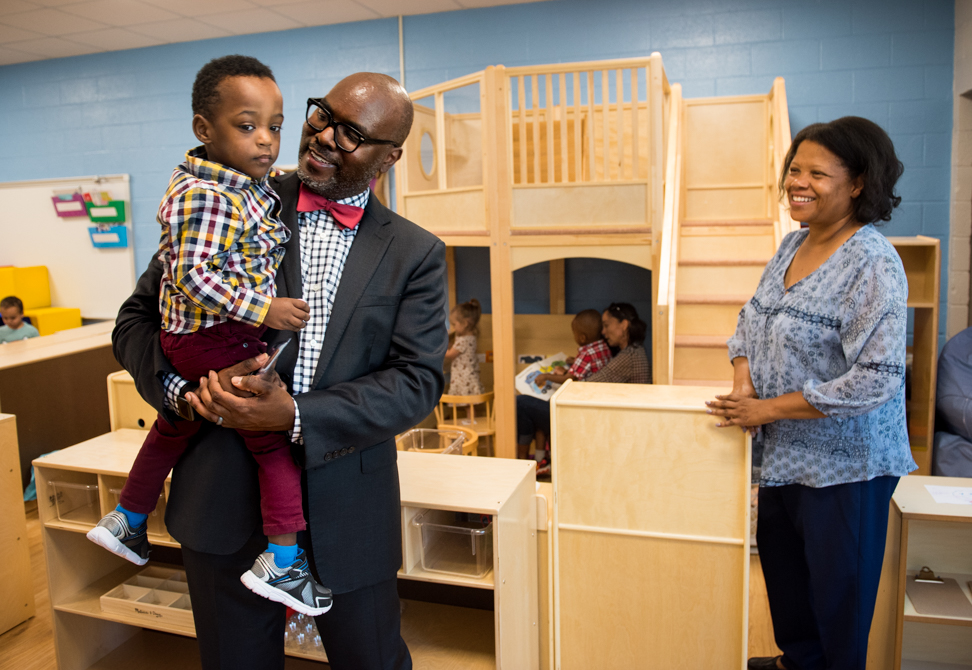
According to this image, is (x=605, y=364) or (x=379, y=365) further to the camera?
(x=605, y=364)

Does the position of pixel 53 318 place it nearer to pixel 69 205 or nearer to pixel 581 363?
pixel 69 205

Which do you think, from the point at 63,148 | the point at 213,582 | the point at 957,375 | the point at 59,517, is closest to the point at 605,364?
the point at 957,375

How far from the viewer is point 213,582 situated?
4.53 feet

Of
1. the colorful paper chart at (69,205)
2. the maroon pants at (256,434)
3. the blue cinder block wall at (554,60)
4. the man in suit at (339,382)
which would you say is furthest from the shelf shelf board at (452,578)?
the colorful paper chart at (69,205)

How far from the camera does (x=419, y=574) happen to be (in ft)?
6.24

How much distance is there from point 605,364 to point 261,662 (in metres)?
3.35

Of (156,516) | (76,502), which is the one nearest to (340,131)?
(156,516)

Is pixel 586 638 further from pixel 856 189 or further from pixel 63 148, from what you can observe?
pixel 63 148

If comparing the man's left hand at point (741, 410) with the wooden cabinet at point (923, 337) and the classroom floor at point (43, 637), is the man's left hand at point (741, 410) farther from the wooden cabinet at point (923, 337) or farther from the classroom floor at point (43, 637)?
the wooden cabinet at point (923, 337)

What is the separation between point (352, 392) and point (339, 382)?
0.06 meters

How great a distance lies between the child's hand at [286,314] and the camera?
4.04 ft

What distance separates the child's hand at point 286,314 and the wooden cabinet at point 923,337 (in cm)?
382

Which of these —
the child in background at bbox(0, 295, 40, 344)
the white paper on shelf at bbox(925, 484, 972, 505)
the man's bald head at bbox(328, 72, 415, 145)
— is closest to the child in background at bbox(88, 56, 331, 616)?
the man's bald head at bbox(328, 72, 415, 145)

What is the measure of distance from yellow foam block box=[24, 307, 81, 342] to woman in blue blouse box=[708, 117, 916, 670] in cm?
671
